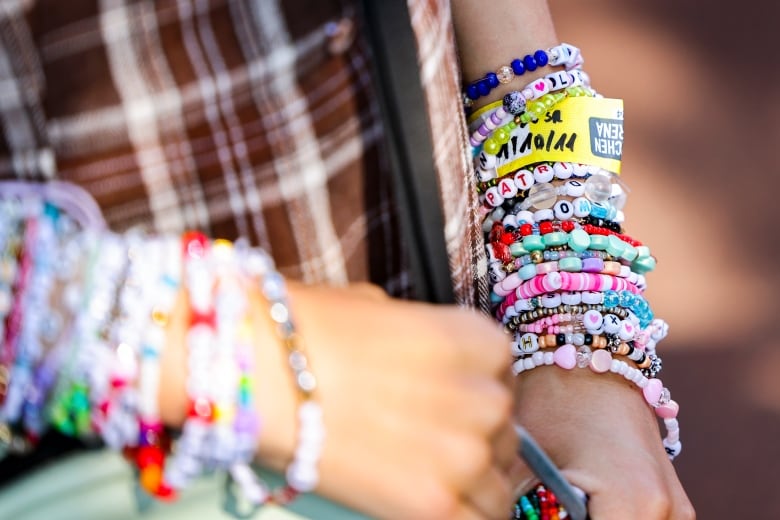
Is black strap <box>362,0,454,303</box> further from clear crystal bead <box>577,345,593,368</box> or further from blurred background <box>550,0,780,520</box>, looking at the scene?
blurred background <box>550,0,780,520</box>

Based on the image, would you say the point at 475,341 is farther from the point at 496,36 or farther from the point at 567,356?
the point at 496,36

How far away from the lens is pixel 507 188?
69 centimetres

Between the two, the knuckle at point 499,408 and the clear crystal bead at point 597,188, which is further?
the clear crystal bead at point 597,188

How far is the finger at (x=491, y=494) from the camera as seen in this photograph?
433 millimetres

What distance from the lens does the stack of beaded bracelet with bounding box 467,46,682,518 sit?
651 mm

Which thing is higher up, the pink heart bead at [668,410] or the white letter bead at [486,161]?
the white letter bead at [486,161]

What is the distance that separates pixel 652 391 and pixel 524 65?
0.32 m

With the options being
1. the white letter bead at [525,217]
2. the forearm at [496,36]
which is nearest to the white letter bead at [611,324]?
the white letter bead at [525,217]

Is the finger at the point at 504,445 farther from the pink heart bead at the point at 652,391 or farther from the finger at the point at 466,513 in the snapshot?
the pink heart bead at the point at 652,391

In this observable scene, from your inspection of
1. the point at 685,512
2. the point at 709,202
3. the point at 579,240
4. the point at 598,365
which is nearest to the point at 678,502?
the point at 685,512

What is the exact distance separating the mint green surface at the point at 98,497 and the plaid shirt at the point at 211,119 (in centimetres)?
13

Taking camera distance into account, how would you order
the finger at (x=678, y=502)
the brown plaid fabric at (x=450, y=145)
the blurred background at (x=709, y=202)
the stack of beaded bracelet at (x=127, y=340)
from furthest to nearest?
the blurred background at (x=709, y=202), the finger at (x=678, y=502), the brown plaid fabric at (x=450, y=145), the stack of beaded bracelet at (x=127, y=340)

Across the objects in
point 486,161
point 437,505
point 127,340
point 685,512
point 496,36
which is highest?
point 496,36

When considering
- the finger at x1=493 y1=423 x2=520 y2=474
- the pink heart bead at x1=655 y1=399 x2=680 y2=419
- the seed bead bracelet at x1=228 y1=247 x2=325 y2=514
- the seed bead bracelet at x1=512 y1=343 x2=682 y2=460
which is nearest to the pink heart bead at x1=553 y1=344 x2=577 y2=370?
the seed bead bracelet at x1=512 y1=343 x2=682 y2=460
